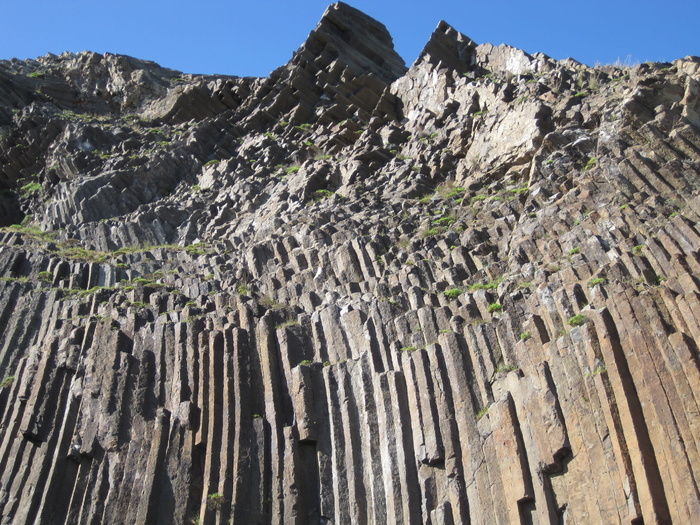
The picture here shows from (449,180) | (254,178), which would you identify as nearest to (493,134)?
(449,180)

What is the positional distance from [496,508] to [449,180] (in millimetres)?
15160

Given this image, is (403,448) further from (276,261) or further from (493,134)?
(493,134)

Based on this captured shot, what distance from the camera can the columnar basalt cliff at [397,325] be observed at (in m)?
15.2

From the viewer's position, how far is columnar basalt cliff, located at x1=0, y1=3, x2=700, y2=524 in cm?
1516

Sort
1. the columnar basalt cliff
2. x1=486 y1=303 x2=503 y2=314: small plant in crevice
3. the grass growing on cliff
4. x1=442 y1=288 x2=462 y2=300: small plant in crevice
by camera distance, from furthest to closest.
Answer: x1=442 y1=288 x2=462 y2=300: small plant in crevice → the grass growing on cliff → x1=486 y1=303 x2=503 y2=314: small plant in crevice → the columnar basalt cliff

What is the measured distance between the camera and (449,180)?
28312 millimetres

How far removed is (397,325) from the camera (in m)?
20.0

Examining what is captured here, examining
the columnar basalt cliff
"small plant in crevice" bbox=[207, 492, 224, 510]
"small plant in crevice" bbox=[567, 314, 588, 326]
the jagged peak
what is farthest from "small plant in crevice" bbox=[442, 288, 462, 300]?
the jagged peak

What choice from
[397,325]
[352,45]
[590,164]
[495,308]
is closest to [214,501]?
[397,325]

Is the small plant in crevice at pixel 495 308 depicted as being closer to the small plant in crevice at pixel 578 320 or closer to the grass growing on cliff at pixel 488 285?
the grass growing on cliff at pixel 488 285

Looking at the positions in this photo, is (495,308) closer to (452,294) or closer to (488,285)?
(488,285)

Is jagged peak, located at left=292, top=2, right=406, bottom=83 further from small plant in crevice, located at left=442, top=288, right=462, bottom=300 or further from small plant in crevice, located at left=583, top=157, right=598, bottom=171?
small plant in crevice, located at left=442, top=288, right=462, bottom=300

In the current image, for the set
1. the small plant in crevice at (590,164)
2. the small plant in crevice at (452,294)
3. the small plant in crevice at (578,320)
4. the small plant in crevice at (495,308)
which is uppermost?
the small plant in crevice at (590,164)

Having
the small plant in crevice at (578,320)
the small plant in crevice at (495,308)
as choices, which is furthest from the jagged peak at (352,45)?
the small plant in crevice at (578,320)
